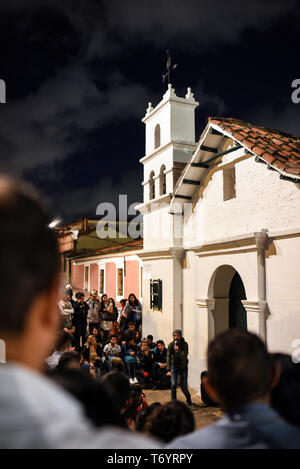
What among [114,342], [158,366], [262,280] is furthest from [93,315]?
[262,280]

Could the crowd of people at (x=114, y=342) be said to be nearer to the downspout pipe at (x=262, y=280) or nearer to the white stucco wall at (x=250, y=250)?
the white stucco wall at (x=250, y=250)

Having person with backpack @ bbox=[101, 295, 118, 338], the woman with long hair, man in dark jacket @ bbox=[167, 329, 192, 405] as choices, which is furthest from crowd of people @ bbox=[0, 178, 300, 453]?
the woman with long hair

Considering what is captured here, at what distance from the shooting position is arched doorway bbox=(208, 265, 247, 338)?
9453mm

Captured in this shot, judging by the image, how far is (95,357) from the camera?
1007 cm

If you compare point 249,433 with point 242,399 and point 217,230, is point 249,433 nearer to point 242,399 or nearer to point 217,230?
point 242,399

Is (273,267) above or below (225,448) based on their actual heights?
above

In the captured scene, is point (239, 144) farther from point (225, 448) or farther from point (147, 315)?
point (225, 448)

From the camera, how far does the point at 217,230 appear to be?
929 centimetres

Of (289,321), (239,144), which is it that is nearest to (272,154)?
(239,144)

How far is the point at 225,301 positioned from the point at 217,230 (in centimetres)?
194

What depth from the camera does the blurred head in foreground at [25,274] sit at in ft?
2.59

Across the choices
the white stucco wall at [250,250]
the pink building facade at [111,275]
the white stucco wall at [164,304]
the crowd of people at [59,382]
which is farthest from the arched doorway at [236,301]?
the crowd of people at [59,382]
